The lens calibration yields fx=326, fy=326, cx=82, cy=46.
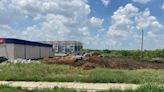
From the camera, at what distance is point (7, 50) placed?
6025 cm

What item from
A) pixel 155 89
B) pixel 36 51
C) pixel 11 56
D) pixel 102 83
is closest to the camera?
pixel 155 89

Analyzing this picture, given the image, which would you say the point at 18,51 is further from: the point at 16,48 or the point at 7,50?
the point at 7,50

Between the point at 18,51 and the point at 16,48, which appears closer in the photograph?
the point at 16,48

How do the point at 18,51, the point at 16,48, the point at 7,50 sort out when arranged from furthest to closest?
1. the point at 18,51
2. the point at 16,48
3. the point at 7,50

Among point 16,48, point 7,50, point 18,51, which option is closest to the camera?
point 7,50

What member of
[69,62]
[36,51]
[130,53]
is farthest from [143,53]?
[69,62]

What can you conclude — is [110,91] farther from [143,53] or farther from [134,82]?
[143,53]

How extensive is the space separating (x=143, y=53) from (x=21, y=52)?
3787 cm

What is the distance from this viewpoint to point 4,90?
44.7ft

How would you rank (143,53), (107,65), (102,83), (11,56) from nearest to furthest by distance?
(102,83) → (107,65) → (11,56) → (143,53)

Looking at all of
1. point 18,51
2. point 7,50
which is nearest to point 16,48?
point 18,51

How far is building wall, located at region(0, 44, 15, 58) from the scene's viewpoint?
59.6m

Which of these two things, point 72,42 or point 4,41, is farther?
point 72,42

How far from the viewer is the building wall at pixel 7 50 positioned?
196ft
